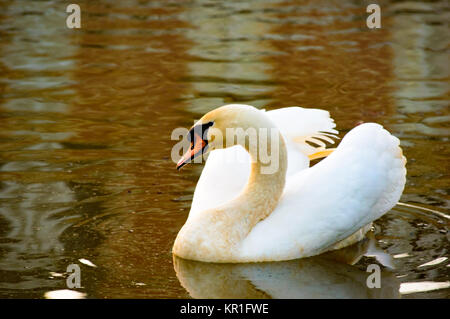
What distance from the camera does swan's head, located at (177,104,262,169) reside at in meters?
6.54

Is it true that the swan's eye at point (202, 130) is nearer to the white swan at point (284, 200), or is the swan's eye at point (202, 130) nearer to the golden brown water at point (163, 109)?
the white swan at point (284, 200)

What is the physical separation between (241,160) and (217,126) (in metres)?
0.92

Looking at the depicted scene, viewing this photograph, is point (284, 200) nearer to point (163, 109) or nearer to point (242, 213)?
point (242, 213)

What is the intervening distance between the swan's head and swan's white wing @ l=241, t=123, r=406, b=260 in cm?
64

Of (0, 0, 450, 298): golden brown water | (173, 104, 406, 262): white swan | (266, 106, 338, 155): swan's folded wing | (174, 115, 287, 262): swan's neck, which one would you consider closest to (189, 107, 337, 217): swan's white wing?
(266, 106, 338, 155): swan's folded wing

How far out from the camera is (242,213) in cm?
676

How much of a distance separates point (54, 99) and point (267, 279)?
598 cm

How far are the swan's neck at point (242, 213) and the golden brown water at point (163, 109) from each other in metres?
0.13

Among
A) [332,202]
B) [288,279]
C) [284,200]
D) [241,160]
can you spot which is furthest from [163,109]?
[288,279]

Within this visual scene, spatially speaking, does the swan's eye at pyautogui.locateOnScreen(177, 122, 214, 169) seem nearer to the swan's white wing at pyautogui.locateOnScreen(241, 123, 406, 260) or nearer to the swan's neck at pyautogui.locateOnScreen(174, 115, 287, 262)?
the swan's neck at pyautogui.locateOnScreen(174, 115, 287, 262)

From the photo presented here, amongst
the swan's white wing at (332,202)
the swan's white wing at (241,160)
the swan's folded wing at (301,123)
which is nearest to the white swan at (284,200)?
the swan's white wing at (332,202)

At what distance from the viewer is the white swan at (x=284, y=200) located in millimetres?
6605

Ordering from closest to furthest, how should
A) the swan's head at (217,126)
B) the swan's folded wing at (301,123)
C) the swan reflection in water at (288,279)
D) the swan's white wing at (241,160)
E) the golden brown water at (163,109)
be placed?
the swan reflection in water at (288,279)
the swan's head at (217,126)
the golden brown water at (163,109)
the swan's white wing at (241,160)
the swan's folded wing at (301,123)
